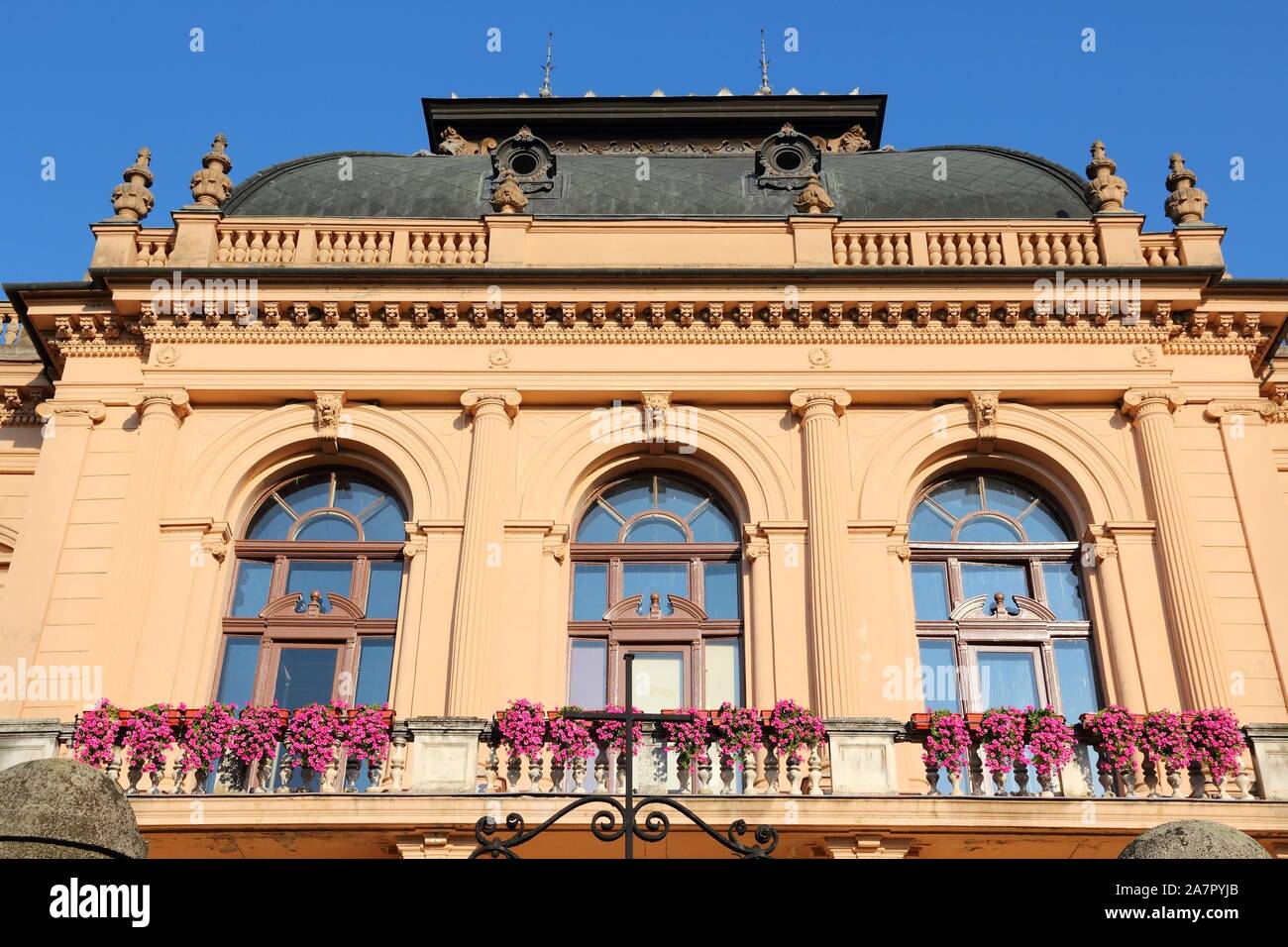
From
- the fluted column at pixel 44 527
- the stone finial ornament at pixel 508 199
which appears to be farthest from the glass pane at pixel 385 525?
the stone finial ornament at pixel 508 199

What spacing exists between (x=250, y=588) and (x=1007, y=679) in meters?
8.62

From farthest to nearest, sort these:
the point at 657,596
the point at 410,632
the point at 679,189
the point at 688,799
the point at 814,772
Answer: the point at 679,189
the point at 657,596
the point at 410,632
the point at 814,772
the point at 688,799

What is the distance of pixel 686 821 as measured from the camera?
13062mm

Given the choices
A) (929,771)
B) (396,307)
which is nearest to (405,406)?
(396,307)

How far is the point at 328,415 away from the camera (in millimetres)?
16750

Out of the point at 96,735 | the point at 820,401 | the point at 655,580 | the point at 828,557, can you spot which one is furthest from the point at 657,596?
the point at 96,735

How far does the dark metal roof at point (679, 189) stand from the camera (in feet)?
63.9

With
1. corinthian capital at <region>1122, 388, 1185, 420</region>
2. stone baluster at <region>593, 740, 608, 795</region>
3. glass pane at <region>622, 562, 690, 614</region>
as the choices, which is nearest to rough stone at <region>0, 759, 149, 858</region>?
stone baluster at <region>593, 740, 608, 795</region>

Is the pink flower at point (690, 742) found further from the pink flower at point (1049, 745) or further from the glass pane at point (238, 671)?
the glass pane at point (238, 671)

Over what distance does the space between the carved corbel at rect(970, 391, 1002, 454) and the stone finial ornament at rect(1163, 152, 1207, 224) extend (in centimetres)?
374

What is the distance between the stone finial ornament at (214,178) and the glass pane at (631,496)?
21.5ft

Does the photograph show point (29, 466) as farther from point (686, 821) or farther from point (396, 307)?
point (686, 821)

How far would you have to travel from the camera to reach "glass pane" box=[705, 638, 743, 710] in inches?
604

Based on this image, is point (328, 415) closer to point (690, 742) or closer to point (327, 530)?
point (327, 530)
